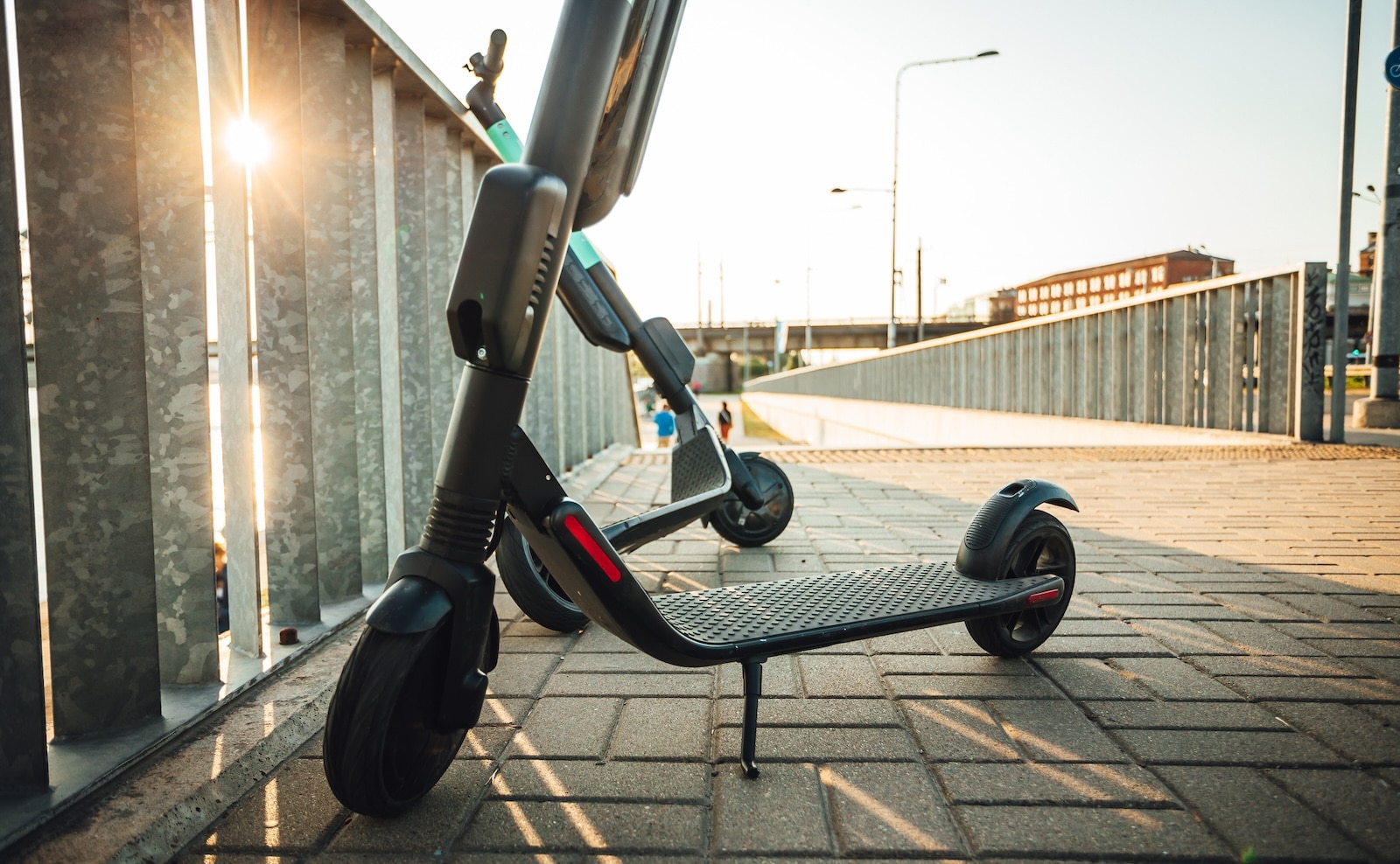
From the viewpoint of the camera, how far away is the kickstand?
61.1 inches

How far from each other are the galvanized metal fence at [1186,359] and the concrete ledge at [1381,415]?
7.07 feet

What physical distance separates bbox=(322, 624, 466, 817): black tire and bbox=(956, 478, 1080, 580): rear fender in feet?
4.38

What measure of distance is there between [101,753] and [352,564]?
1.07 metres

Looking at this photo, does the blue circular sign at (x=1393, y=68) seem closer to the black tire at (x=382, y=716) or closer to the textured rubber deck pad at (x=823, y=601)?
the textured rubber deck pad at (x=823, y=601)

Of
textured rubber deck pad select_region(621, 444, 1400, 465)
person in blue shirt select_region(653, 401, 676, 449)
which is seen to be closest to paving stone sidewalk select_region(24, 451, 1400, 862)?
textured rubber deck pad select_region(621, 444, 1400, 465)

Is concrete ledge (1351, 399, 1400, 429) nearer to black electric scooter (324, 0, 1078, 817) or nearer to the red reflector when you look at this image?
black electric scooter (324, 0, 1078, 817)

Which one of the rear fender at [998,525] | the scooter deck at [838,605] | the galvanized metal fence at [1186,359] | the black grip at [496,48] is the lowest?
the scooter deck at [838,605]

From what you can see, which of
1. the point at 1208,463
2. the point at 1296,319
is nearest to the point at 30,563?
the point at 1208,463

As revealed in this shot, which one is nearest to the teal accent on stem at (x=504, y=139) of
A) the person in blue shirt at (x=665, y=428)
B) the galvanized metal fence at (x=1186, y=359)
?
the galvanized metal fence at (x=1186, y=359)

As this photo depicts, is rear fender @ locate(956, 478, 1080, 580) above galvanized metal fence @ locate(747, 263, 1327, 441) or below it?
below

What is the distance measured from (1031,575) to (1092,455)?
19.8 ft

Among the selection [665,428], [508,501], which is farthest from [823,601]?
[665,428]

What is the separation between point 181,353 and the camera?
171 cm

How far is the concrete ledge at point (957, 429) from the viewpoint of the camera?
9.14 m
